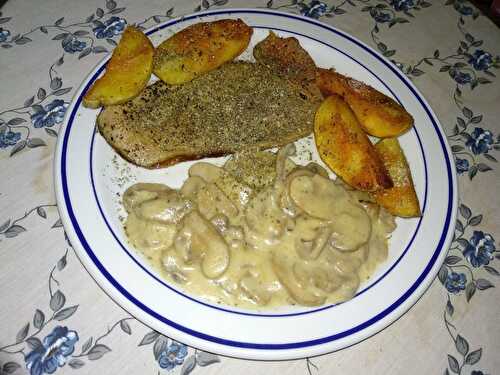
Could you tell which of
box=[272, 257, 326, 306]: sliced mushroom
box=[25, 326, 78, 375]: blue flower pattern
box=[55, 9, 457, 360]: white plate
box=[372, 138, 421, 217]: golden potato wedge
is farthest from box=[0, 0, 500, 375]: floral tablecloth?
box=[372, 138, 421, 217]: golden potato wedge

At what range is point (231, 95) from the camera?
2.73m

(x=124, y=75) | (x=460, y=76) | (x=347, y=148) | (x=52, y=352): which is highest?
(x=124, y=75)

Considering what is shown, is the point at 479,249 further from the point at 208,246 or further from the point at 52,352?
the point at 52,352

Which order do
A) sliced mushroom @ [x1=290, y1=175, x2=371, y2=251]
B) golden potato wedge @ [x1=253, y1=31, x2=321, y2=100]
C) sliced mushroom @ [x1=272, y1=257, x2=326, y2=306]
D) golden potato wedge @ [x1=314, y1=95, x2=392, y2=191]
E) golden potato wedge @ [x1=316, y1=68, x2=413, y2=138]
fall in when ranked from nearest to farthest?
sliced mushroom @ [x1=272, y1=257, x2=326, y2=306] → sliced mushroom @ [x1=290, y1=175, x2=371, y2=251] → golden potato wedge @ [x1=314, y1=95, x2=392, y2=191] → golden potato wedge @ [x1=316, y1=68, x2=413, y2=138] → golden potato wedge @ [x1=253, y1=31, x2=321, y2=100]

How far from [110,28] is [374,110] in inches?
73.1

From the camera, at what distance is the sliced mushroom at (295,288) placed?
2174 millimetres

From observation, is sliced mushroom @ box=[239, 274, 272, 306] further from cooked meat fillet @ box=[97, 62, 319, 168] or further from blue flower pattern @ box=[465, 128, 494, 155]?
blue flower pattern @ box=[465, 128, 494, 155]

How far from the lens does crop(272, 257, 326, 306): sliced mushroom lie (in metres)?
2.17

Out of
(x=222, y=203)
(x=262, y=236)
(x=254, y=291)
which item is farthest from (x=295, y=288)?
(x=222, y=203)

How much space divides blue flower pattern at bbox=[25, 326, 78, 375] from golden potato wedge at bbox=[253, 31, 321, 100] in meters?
1.91

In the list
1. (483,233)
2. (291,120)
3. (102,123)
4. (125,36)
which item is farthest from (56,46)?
(483,233)

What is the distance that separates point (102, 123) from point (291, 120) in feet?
3.58

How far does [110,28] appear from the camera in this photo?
310 centimetres

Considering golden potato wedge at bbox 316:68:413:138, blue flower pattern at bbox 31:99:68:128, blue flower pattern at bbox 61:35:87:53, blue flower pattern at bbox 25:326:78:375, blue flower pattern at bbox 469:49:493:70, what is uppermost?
blue flower pattern at bbox 61:35:87:53
